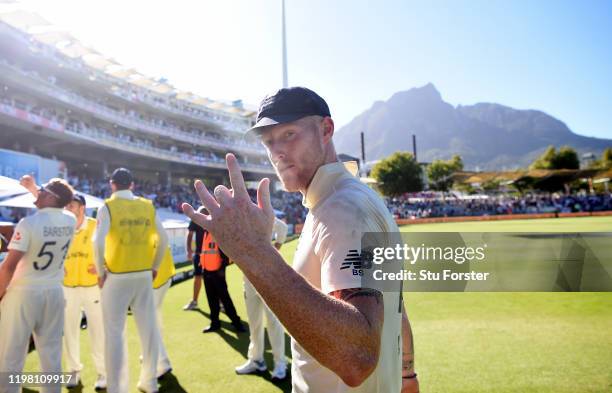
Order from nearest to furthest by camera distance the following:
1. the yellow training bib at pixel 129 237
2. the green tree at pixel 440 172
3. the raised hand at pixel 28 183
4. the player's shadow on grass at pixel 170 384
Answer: the yellow training bib at pixel 129 237
the player's shadow on grass at pixel 170 384
the raised hand at pixel 28 183
the green tree at pixel 440 172

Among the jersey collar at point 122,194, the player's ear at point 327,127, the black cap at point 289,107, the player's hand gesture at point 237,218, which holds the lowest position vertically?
the player's hand gesture at point 237,218

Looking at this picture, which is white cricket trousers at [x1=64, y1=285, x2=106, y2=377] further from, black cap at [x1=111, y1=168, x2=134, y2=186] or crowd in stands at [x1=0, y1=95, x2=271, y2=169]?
crowd in stands at [x1=0, y1=95, x2=271, y2=169]

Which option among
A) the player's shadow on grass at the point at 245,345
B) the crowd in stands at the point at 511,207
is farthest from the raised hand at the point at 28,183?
the crowd in stands at the point at 511,207

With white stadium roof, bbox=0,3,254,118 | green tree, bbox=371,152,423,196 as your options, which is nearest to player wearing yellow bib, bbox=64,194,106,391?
white stadium roof, bbox=0,3,254,118

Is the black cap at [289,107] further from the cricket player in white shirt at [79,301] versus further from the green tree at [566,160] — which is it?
the green tree at [566,160]

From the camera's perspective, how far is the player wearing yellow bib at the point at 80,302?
4414mm

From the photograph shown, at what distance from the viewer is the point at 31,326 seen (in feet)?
11.5

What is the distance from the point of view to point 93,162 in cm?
3678

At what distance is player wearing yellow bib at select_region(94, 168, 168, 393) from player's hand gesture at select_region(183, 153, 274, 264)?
10.7ft

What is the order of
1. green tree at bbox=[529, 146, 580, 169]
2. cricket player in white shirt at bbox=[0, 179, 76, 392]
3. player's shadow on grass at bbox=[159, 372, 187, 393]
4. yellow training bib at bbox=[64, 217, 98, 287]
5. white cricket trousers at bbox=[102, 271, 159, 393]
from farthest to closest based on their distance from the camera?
green tree at bbox=[529, 146, 580, 169], yellow training bib at bbox=[64, 217, 98, 287], player's shadow on grass at bbox=[159, 372, 187, 393], white cricket trousers at bbox=[102, 271, 159, 393], cricket player in white shirt at bbox=[0, 179, 76, 392]

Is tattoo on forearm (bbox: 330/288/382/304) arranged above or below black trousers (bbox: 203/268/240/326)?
above

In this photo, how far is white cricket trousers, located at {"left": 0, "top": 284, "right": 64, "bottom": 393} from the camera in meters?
3.38

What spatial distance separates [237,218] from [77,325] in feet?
15.3

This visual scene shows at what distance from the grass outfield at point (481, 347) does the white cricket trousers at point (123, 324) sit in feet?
1.57
